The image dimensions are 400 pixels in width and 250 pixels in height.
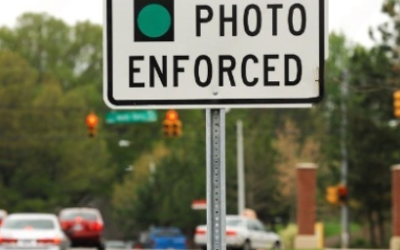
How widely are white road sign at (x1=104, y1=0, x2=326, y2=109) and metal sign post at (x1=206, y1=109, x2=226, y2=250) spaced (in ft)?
0.33

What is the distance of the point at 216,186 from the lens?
482cm

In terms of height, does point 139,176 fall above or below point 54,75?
below

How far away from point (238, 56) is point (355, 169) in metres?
65.2

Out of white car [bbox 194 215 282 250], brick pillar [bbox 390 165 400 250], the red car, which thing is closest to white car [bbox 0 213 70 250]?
the red car

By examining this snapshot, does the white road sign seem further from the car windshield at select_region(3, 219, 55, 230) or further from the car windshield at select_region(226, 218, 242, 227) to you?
the car windshield at select_region(226, 218, 242, 227)

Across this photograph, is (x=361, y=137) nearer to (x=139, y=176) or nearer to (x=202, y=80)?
(x=139, y=176)

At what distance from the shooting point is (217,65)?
489 centimetres

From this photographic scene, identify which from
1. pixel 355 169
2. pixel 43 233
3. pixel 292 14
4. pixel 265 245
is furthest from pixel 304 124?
pixel 292 14

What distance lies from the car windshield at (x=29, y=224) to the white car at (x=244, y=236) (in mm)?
12319

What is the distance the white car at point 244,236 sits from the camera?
157 ft

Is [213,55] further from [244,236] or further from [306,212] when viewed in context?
[306,212]

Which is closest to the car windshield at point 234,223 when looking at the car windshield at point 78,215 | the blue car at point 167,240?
the blue car at point 167,240

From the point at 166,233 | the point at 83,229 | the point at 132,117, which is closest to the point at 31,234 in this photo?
the point at 83,229

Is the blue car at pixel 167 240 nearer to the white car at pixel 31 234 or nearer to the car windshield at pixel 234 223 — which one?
Answer: the car windshield at pixel 234 223
